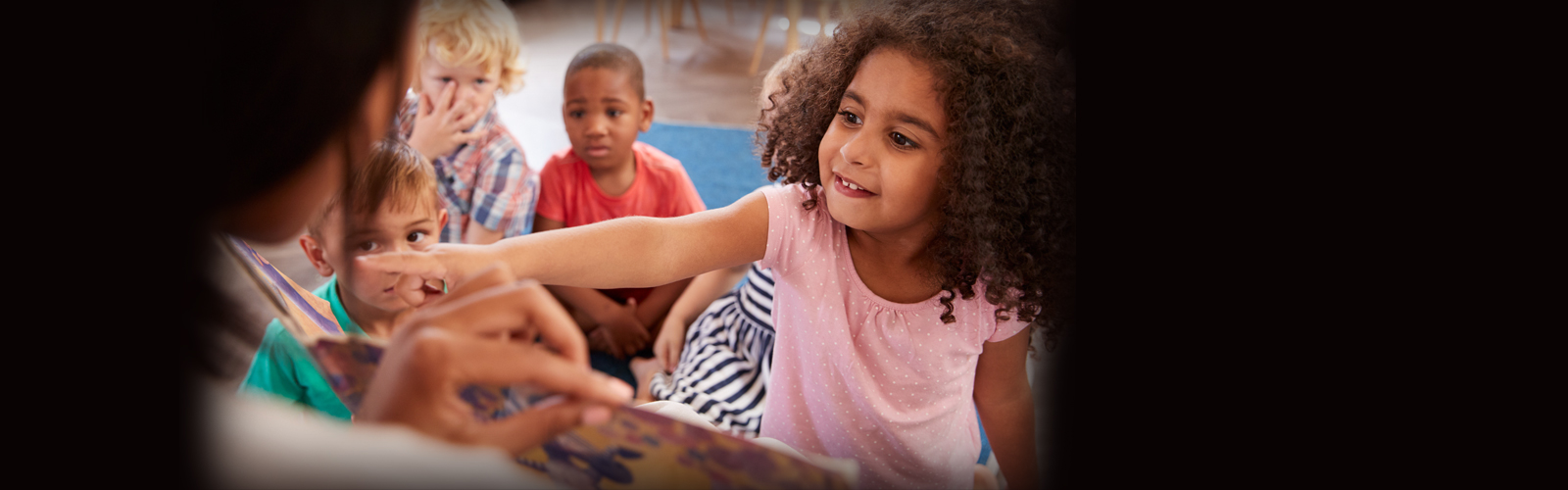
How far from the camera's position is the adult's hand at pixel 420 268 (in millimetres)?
371

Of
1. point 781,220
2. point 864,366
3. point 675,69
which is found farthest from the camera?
point 675,69

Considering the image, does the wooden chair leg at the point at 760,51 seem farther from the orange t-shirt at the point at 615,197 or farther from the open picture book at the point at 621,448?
the open picture book at the point at 621,448

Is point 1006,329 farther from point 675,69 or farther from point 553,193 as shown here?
point 675,69

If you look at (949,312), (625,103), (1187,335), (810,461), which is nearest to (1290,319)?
(1187,335)

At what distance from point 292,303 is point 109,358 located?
0.26 ft

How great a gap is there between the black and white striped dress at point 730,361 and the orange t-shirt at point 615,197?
0.44 ft

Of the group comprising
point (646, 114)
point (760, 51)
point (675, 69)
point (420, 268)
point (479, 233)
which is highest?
point (760, 51)

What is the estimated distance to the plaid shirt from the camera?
121 centimetres

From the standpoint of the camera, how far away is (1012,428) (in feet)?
2.66

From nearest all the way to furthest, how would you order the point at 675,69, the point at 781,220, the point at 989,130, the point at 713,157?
1. the point at 989,130
2. the point at 781,220
3. the point at 713,157
4. the point at 675,69

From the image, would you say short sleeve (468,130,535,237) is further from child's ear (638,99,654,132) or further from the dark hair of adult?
the dark hair of adult

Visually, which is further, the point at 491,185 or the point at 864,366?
the point at 491,185

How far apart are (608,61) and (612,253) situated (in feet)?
3.21

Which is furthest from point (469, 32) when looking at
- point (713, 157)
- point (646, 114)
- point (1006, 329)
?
point (713, 157)
